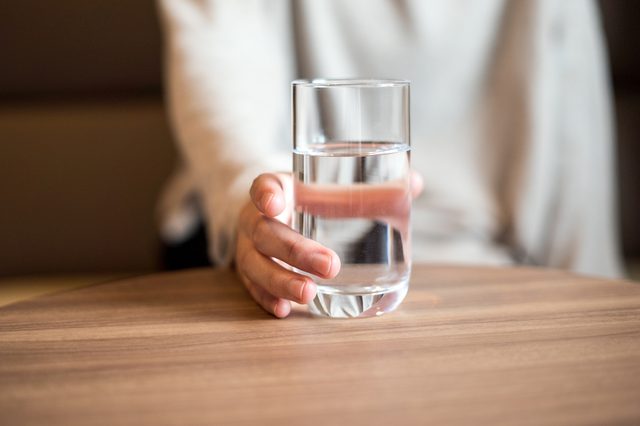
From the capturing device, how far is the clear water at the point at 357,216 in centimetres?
51

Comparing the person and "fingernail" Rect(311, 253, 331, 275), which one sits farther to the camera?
the person

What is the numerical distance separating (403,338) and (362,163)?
11 centimetres

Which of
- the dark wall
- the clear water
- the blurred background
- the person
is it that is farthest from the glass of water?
the dark wall

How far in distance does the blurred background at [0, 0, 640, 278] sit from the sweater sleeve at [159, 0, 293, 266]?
1.72 ft

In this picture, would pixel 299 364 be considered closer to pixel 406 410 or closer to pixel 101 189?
pixel 406 410

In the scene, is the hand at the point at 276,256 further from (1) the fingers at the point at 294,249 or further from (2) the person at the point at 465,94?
(2) the person at the point at 465,94

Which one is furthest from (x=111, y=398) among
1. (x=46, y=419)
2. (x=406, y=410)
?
(x=406, y=410)

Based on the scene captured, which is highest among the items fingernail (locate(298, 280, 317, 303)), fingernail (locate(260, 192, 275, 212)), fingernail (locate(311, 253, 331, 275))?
fingernail (locate(260, 192, 275, 212))

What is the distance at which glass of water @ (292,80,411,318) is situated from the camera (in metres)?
0.51

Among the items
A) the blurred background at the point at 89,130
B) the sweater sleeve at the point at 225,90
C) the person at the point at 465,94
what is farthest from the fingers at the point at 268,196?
the blurred background at the point at 89,130

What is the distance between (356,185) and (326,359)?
0.39 ft

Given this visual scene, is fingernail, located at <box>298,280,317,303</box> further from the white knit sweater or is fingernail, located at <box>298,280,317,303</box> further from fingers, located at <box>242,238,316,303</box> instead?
the white knit sweater

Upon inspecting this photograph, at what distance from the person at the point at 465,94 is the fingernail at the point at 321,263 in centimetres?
49

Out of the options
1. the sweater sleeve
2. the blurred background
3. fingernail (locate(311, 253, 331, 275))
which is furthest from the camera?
the blurred background
